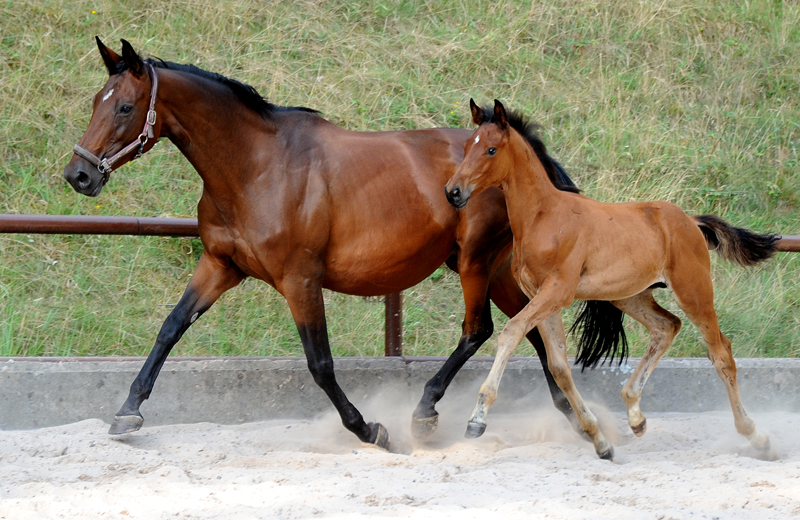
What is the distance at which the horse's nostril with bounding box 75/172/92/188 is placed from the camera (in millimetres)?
3447

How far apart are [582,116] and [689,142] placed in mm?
1058

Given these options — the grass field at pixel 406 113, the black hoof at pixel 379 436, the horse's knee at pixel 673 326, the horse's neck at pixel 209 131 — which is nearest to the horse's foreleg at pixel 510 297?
the horse's knee at pixel 673 326

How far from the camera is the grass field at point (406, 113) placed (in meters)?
5.71

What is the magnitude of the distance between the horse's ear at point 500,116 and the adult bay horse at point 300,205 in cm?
60

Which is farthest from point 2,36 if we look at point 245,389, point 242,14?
point 245,389

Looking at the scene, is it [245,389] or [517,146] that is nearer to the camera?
[517,146]

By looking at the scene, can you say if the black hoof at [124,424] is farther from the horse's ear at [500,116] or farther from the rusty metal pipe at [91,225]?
the horse's ear at [500,116]

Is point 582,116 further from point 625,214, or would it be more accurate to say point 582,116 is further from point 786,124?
point 625,214

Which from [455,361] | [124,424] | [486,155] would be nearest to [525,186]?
[486,155]

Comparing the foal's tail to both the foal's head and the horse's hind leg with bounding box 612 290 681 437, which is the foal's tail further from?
the foal's head

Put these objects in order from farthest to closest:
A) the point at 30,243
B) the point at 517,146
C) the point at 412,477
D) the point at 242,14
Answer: the point at 242,14
the point at 30,243
the point at 517,146
the point at 412,477

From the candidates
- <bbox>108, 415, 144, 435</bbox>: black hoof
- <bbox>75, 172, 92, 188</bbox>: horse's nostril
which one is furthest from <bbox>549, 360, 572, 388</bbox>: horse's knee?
<bbox>75, 172, 92, 188</bbox>: horse's nostril

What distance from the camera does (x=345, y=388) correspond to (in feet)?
15.0

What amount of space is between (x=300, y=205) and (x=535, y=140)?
1.28m
